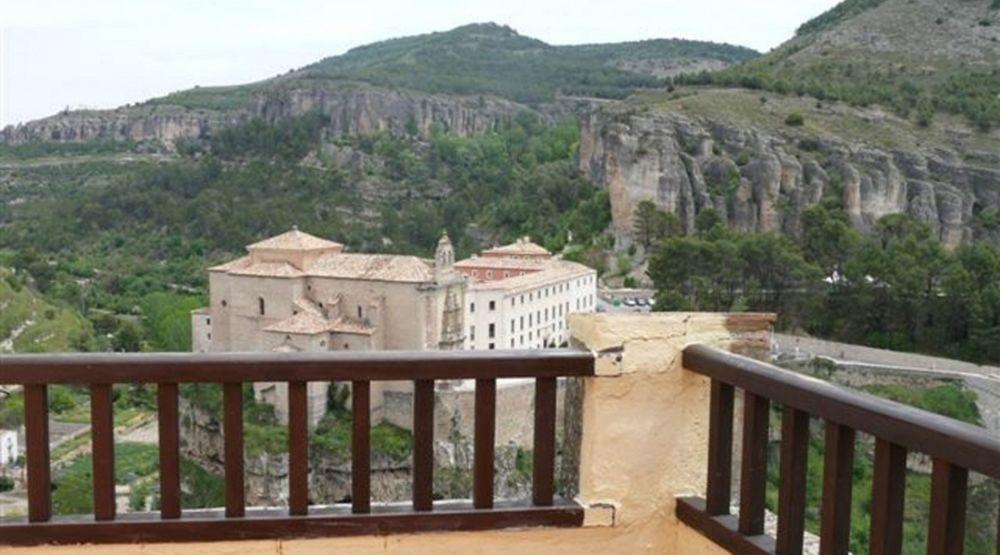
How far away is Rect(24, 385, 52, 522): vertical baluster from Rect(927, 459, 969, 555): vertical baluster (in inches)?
86.1

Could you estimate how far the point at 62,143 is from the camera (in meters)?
93.9

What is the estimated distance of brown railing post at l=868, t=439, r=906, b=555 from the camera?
2014mm

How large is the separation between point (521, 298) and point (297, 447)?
25.7 m

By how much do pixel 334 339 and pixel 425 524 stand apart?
22.0 metres

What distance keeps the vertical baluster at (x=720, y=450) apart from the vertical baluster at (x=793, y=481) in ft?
1.12

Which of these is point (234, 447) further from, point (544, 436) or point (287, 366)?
point (544, 436)

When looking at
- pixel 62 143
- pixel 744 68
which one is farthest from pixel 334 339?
pixel 62 143

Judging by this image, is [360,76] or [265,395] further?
[360,76]

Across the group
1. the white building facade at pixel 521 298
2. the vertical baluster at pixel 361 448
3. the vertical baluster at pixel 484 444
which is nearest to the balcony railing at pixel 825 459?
the vertical baluster at pixel 484 444

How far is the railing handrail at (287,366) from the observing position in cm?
254

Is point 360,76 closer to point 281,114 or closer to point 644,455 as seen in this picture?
point 281,114

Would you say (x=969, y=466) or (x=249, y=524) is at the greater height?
(x=969, y=466)

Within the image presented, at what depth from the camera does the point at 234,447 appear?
2686 millimetres

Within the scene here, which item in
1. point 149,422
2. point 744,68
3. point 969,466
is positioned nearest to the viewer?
point 969,466
